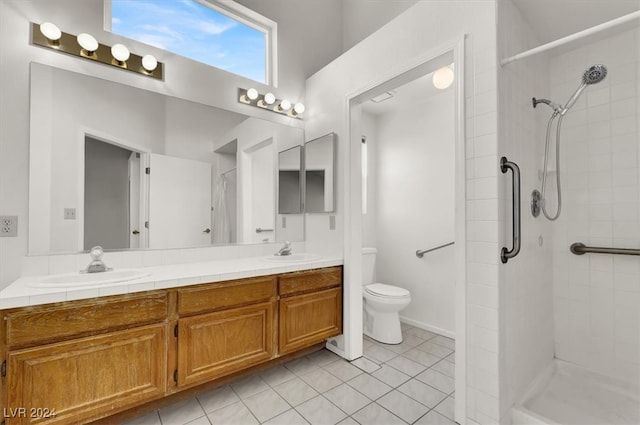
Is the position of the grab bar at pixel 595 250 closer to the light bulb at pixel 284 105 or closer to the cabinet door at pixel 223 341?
the cabinet door at pixel 223 341

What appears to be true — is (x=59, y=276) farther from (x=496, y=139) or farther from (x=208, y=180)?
(x=496, y=139)

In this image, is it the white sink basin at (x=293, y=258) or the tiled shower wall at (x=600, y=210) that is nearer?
the tiled shower wall at (x=600, y=210)

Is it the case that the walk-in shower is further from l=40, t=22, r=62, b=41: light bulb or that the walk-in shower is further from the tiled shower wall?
l=40, t=22, r=62, b=41: light bulb

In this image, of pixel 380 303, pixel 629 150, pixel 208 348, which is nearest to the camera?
pixel 208 348

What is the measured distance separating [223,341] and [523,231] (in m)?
1.95

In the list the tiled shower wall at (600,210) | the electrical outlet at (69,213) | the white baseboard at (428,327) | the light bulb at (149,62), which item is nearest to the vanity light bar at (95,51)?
the light bulb at (149,62)

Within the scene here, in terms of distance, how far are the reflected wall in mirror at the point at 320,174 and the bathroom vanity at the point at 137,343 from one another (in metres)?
0.73

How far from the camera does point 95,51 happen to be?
1818mm

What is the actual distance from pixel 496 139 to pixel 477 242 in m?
0.55

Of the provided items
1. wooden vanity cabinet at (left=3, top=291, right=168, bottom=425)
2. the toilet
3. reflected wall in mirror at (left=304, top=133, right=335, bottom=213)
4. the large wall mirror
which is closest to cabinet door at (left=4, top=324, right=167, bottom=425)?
wooden vanity cabinet at (left=3, top=291, right=168, bottom=425)

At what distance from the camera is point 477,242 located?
5.08ft

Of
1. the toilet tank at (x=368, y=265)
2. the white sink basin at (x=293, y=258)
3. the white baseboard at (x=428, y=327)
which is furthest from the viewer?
the toilet tank at (x=368, y=265)

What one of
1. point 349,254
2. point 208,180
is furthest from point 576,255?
point 208,180

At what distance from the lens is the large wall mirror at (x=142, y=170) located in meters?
1.67
